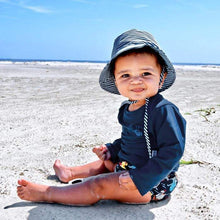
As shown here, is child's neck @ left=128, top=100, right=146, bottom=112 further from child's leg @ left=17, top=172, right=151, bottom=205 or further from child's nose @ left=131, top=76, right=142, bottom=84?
child's leg @ left=17, top=172, right=151, bottom=205

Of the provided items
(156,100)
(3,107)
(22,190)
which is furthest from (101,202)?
(3,107)

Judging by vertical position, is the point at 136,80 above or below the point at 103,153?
above

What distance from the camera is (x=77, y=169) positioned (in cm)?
232

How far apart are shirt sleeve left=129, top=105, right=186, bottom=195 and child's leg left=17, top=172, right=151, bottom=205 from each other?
16 centimetres

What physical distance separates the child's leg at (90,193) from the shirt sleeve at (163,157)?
0.16 meters

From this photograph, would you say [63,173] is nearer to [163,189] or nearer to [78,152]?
[78,152]

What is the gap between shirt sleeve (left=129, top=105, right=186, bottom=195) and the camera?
164 centimetres

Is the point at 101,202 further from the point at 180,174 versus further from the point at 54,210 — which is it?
the point at 180,174

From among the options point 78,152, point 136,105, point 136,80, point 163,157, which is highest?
point 136,80

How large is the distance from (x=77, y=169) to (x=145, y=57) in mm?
1016

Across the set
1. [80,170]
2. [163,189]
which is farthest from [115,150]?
[163,189]

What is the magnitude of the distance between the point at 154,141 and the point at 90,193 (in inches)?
18.8

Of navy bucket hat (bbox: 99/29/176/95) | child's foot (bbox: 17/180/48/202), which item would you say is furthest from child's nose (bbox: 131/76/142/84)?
child's foot (bbox: 17/180/48/202)

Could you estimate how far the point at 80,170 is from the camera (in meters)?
2.33
